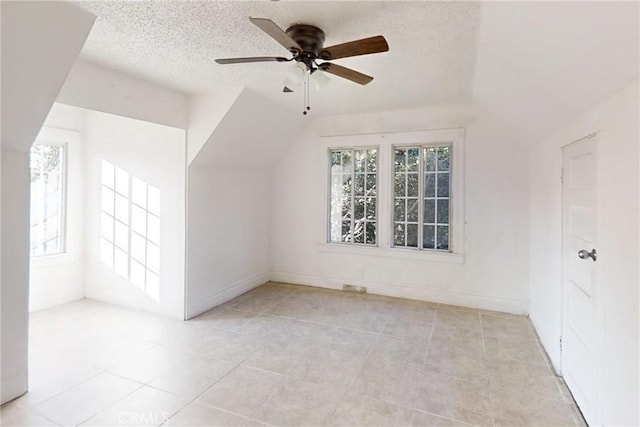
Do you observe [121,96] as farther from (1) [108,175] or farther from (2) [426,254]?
(2) [426,254]

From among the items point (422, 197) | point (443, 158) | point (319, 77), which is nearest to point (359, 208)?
point (422, 197)

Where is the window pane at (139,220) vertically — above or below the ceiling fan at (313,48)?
below

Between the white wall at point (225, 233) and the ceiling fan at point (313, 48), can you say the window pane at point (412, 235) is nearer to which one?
the white wall at point (225, 233)

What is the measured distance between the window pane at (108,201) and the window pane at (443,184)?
13.6 feet

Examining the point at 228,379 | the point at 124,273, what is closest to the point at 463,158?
the point at 228,379

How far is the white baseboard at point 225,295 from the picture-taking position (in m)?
3.58

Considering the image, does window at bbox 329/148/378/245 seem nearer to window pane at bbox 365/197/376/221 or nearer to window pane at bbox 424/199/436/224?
window pane at bbox 365/197/376/221

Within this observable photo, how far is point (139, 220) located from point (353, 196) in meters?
2.78

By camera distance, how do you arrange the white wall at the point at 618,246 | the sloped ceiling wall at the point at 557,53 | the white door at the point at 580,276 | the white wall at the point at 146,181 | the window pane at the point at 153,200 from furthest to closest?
the window pane at the point at 153,200 → the white wall at the point at 146,181 → the white door at the point at 580,276 → the white wall at the point at 618,246 → the sloped ceiling wall at the point at 557,53

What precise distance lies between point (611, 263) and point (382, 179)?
2.87 m

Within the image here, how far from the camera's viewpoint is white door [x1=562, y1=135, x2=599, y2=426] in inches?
74.5

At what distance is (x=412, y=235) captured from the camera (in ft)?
14.0

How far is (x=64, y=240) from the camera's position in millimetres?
3988

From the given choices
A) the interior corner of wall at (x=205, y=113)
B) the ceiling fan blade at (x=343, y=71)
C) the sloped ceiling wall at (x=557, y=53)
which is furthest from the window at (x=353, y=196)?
the ceiling fan blade at (x=343, y=71)
